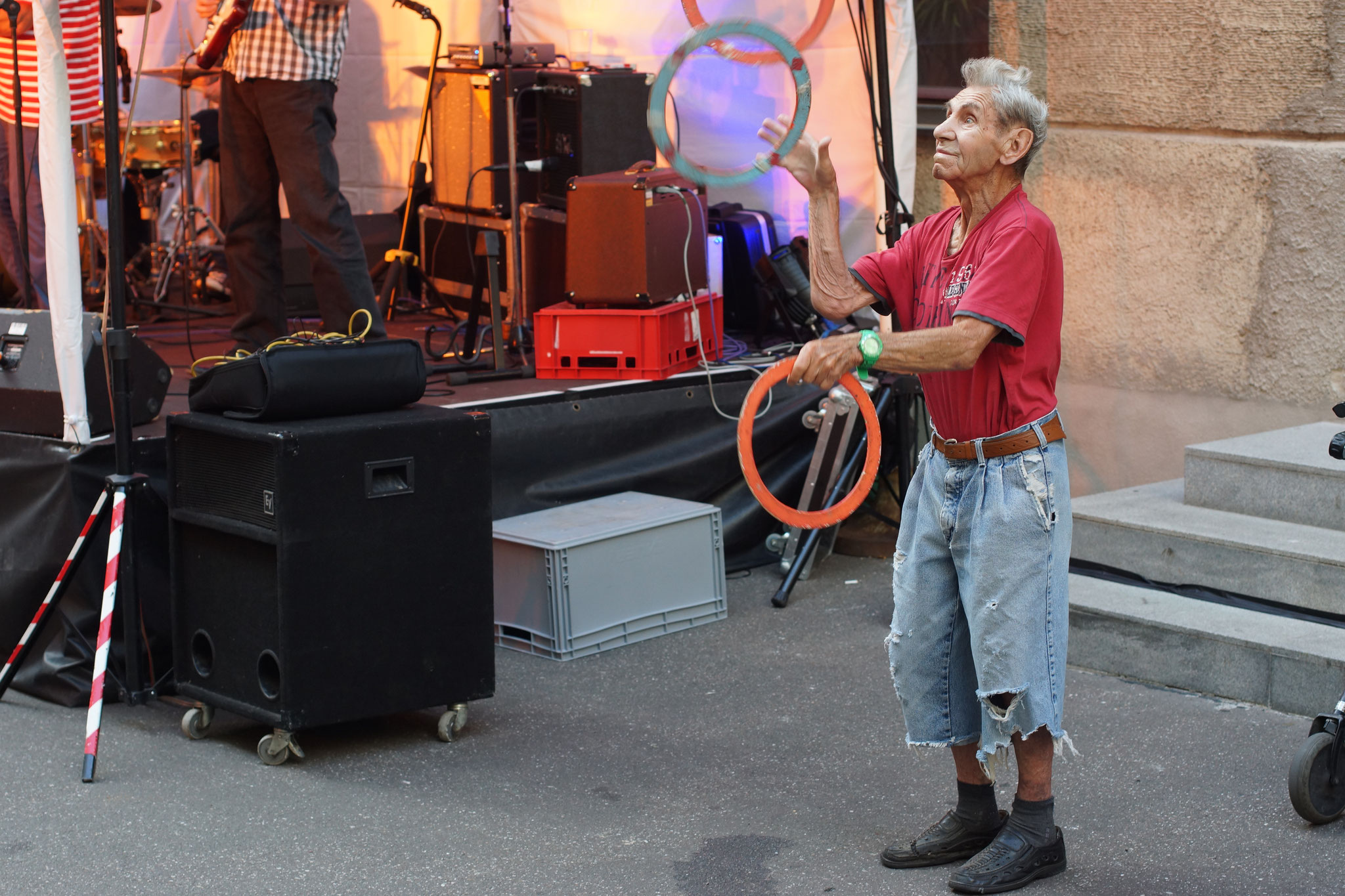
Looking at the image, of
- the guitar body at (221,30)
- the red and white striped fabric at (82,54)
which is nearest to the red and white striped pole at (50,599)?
the red and white striped fabric at (82,54)

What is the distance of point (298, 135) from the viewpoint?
5688 mm

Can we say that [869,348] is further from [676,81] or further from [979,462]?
[676,81]

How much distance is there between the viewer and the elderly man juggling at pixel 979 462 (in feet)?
9.86

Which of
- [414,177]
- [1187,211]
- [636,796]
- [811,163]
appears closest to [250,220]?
[414,177]

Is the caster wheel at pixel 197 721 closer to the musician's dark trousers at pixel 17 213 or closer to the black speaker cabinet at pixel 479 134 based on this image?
the musician's dark trousers at pixel 17 213

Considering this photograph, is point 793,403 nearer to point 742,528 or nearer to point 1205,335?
point 742,528

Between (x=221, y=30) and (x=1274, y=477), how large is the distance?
4064mm

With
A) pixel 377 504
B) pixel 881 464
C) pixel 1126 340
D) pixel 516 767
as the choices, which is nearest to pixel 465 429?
pixel 377 504

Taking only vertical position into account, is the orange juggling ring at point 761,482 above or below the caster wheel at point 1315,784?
above

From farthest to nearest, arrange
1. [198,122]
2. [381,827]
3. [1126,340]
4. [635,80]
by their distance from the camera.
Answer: [198,122] < [635,80] < [1126,340] < [381,827]

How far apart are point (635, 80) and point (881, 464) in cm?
219

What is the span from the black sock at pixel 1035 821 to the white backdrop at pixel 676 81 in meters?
3.28

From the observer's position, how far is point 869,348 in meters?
2.92

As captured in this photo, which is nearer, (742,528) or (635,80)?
(742,528)
